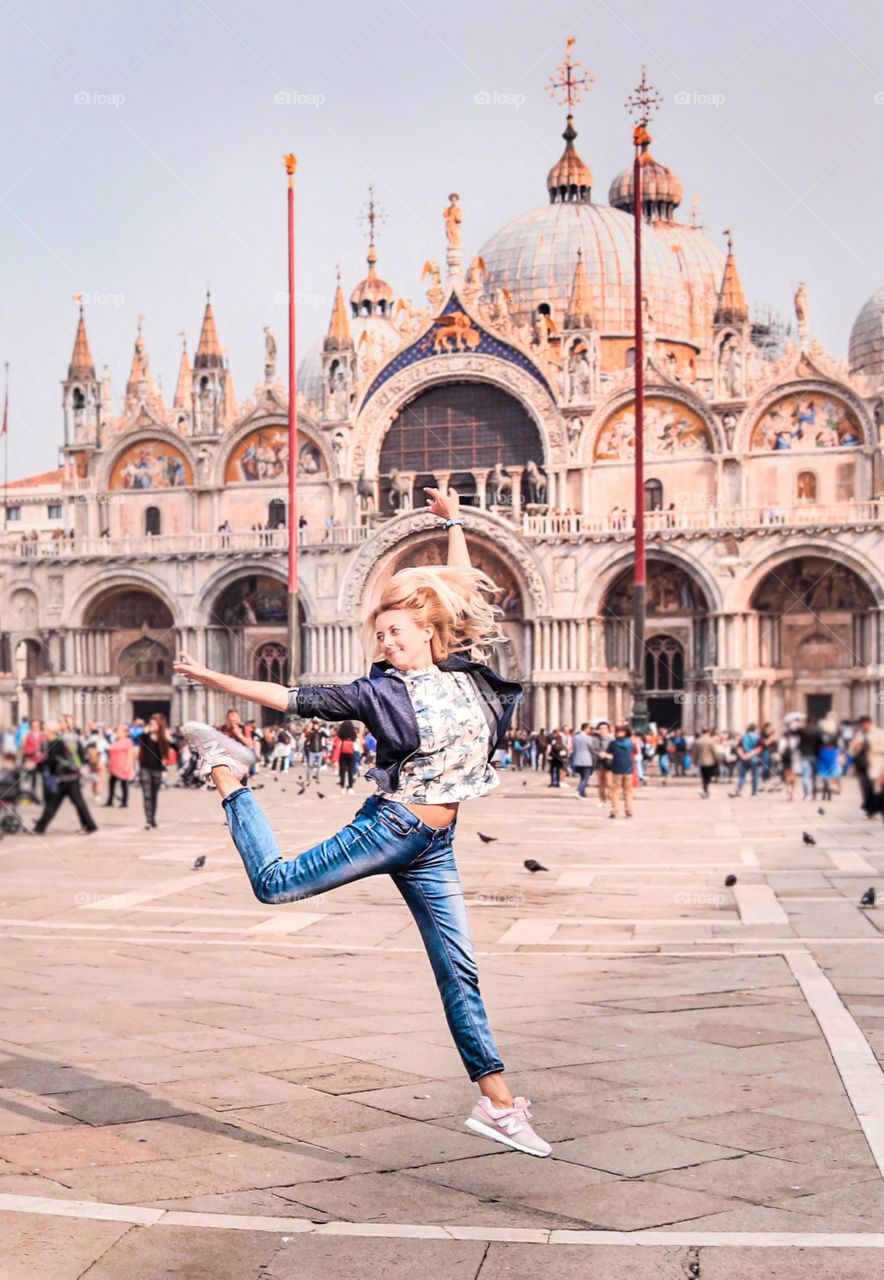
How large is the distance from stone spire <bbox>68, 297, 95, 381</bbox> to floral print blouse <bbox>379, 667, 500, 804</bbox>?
5205 centimetres

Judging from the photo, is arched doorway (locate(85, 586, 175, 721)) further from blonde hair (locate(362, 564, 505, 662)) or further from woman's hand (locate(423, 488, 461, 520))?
blonde hair (locate(362, 564, 505, 662))

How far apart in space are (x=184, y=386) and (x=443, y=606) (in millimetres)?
50895

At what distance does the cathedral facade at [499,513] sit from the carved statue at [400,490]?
83 mm

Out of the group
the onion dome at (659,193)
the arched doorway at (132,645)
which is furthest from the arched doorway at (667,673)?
the onion dome at (659,193)

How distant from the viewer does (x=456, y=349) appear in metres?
51.1

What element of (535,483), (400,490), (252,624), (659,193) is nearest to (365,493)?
(400,490)

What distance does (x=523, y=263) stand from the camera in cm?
6291

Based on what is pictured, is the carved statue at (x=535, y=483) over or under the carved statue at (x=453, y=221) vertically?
under

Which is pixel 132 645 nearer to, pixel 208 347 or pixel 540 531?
pixel 208 347

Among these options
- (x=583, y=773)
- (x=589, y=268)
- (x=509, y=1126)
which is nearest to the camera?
(x=509, y=1126)

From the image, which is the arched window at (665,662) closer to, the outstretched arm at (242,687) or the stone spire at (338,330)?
the stone spire at (338,330)

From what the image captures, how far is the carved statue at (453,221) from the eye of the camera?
5247 cm

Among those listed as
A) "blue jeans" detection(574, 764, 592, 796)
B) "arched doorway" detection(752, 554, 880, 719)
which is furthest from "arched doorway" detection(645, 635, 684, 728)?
"blue jeans" detection(574, 764, 592, 796)

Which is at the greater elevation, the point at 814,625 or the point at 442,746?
Result: the point at 814,625
